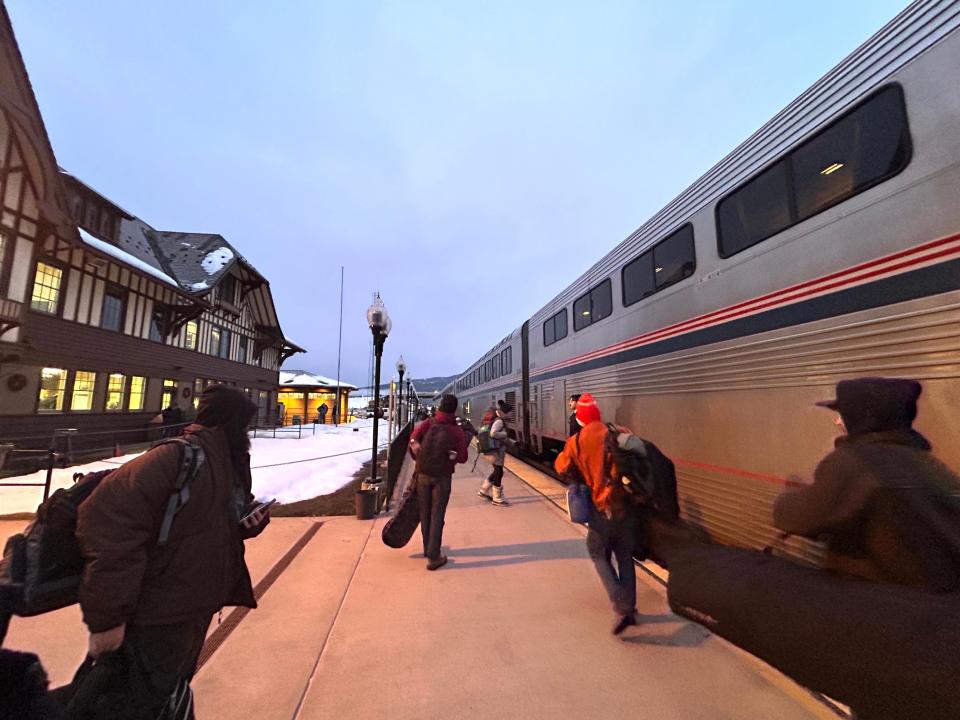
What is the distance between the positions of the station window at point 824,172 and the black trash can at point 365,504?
207 inches

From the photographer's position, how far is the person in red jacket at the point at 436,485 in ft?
14.3

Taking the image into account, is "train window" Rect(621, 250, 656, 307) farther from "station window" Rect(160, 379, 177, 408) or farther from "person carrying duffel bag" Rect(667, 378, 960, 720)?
"station window" Rect(160, 379, 177, 408)

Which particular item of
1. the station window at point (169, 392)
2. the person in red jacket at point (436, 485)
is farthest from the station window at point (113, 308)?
the person in red jacket at point (436, 485)

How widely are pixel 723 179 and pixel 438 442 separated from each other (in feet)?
12.9

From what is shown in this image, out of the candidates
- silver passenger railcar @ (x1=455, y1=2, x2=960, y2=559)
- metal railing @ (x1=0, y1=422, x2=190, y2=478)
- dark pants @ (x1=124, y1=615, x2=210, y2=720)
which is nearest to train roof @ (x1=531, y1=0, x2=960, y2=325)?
silver passenger railcar @ (x1=455, y1=2, x2=960, y2=559)

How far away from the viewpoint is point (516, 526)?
18.6ft

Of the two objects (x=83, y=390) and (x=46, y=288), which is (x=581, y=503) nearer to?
(x=46, y=288)

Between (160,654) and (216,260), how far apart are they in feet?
63.4

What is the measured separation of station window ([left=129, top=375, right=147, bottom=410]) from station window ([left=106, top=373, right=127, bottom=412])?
0.36m

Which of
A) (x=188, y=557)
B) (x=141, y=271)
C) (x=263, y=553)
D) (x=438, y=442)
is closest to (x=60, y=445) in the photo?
(x=141, y=271)

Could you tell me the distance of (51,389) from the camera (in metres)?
10.8

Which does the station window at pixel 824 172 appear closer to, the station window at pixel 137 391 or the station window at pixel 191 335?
the station window at pixel 137 391

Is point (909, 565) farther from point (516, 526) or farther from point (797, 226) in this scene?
point (516, 526)

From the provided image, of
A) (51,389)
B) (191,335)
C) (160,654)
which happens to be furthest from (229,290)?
(160,654)
